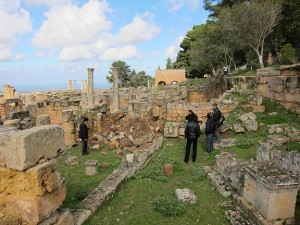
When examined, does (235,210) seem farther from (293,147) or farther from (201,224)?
(293,147)

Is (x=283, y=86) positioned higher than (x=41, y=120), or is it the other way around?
(x=283, y=86)

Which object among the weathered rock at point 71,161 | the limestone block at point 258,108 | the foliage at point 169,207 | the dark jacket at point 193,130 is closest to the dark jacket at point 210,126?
the dark jacket at point 193,130

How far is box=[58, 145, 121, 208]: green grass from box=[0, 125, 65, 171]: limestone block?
2163 millimetres

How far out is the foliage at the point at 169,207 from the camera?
552 cm

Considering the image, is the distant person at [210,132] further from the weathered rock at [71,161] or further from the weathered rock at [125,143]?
the weathered rock at [71,161]

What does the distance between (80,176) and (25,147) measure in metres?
4.96

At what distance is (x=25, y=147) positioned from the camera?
353 cm

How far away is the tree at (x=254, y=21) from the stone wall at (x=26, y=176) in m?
22.9

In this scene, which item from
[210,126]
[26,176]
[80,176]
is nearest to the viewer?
[26,176]

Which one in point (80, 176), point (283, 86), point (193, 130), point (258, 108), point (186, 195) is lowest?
point (80, 176)

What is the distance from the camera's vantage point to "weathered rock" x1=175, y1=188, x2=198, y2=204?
5992 mm

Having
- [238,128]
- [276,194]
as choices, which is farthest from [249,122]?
[276,194]

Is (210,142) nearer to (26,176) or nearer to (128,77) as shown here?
(26,176)

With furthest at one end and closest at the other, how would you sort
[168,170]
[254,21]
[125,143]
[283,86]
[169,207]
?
[254,21], [283,86], [125,143], [168,170], [169,207]
